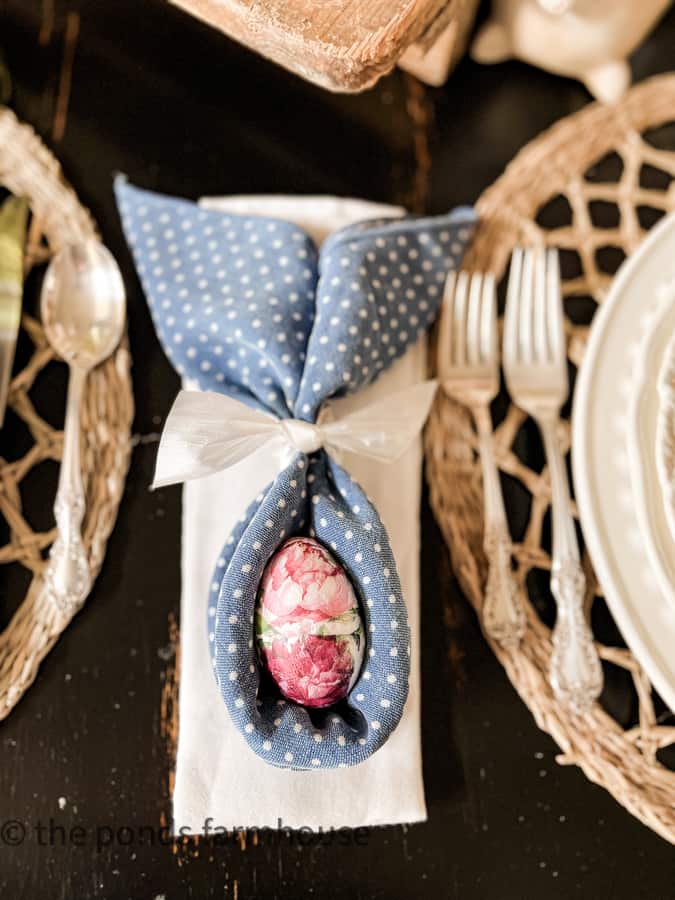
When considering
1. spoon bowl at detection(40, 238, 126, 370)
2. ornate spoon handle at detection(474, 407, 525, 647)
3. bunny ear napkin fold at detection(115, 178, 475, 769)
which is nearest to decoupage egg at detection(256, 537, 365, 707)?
bunny ear napkin fold at detection(115, 178, 475, 769)

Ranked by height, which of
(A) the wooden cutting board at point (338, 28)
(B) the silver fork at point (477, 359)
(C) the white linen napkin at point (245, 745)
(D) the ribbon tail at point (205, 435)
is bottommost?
(C) the white linen napkin at point (245, 745)

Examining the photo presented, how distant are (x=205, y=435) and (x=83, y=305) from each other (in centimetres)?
17

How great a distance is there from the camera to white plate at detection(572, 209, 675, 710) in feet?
1.63

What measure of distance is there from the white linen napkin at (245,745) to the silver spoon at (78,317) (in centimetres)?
8

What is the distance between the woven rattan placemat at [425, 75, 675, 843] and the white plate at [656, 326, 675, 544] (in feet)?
0.31

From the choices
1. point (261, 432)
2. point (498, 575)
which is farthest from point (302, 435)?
point (498, 575)

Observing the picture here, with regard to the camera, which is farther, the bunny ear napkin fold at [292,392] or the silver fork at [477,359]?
the silver fork at [477,359]

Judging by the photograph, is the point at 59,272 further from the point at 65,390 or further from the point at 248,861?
the point at 248,861

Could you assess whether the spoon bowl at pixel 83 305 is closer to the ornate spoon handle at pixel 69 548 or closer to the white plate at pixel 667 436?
the ornate spoon handle at pixel 69 548

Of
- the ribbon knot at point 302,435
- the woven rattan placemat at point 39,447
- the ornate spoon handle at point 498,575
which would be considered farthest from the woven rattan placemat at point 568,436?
the woven rattan placemat at point 39,447

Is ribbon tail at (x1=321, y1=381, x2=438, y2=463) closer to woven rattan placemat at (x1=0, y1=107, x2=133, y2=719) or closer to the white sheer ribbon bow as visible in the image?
the white sheer ribbon bow

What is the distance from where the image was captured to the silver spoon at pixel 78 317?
1.83 feet

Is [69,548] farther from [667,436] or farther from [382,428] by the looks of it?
[667,436]

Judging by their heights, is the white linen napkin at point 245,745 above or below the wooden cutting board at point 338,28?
below
